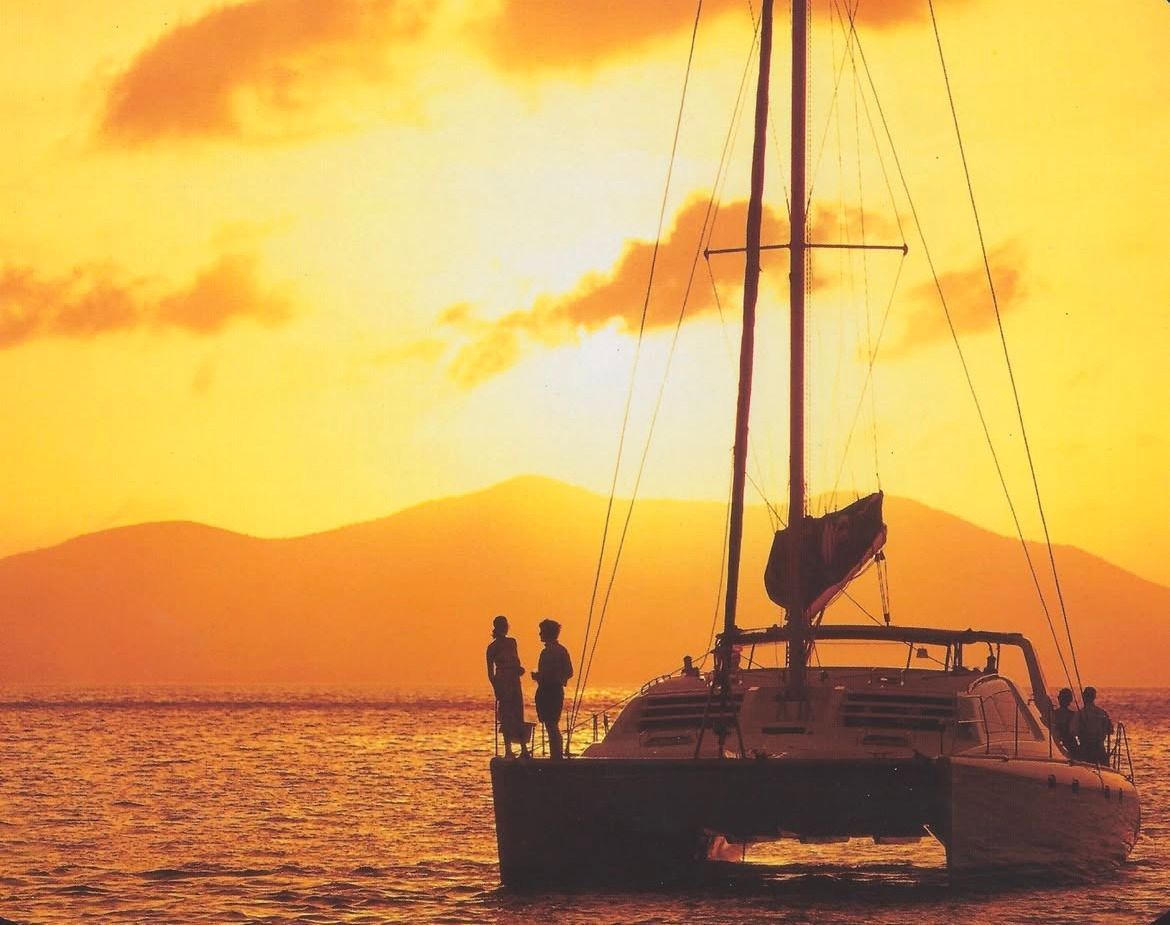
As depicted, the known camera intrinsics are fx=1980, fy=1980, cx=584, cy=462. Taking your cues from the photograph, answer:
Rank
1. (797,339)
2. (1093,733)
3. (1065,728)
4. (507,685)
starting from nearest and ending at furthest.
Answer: (507,685) < (797,339) < (1093,733) < (1065,728)

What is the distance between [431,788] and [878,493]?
24946mm

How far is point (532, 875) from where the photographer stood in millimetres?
22719

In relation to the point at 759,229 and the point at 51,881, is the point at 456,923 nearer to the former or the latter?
the point at 51,881

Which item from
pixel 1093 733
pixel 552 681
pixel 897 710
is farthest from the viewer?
pixel 1093 733

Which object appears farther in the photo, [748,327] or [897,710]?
[748,327]

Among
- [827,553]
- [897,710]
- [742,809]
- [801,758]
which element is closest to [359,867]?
[827,553]

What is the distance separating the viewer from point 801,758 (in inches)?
851

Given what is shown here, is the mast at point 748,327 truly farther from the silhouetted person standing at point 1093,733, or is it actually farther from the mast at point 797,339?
the silhouetted person standing at point 1093,733

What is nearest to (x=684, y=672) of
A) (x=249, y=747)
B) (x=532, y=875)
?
(x=532, y=875)

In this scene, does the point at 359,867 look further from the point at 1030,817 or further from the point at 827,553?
the point at 1030,817

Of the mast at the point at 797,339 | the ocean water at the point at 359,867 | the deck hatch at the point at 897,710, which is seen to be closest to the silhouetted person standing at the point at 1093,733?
the ocean water at the point at 359,867

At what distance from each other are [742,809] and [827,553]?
173 inches

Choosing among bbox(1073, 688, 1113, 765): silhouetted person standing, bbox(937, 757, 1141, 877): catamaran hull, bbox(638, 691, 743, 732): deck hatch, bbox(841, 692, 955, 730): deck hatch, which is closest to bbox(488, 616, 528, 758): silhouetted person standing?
bbox(638, 691, 743, 732): deck hatch

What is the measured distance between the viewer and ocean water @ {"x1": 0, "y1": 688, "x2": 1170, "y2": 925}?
22.8 metres
